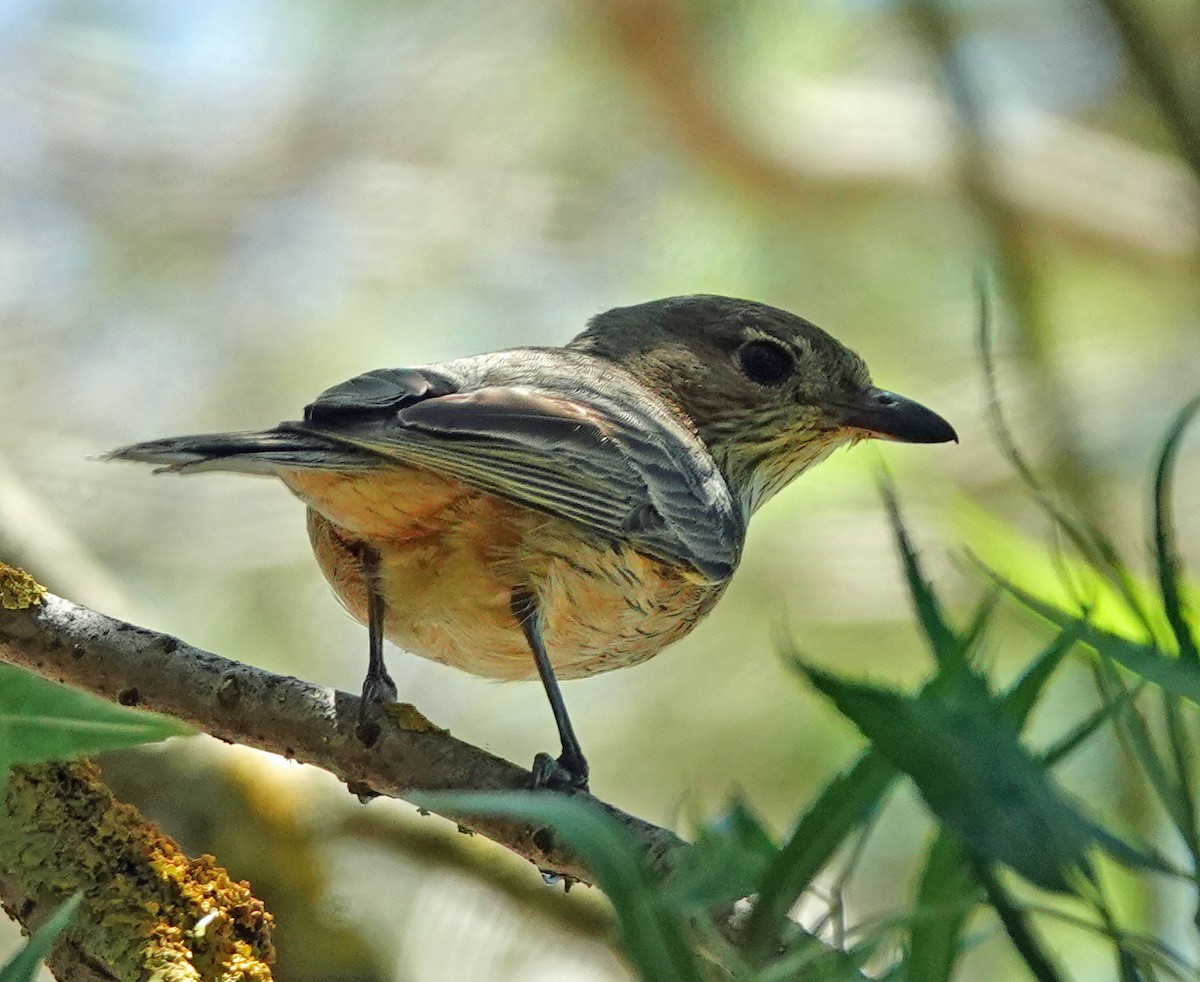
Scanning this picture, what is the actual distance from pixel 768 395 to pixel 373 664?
1.38m

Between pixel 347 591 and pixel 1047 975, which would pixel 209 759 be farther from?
pixel 1047 975

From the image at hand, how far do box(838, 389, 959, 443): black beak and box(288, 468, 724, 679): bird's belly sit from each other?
0.87m

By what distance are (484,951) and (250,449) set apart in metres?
1.45

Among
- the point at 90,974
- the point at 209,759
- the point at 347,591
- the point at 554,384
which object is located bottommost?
the point at 90,974

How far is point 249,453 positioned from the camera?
226cm

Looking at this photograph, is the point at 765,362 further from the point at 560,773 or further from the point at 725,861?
the point at 725,861

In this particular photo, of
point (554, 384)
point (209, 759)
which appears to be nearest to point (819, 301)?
point (554, 384)

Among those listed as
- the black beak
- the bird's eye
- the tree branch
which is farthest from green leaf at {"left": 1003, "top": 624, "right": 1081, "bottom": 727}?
the bird's eye

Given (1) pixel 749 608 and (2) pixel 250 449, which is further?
(1) pixel 749 608

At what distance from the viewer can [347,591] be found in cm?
279

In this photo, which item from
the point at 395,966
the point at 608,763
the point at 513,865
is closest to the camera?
the point at 395,966

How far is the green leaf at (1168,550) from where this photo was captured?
1037 mm

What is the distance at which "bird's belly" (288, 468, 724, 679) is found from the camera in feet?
8.62

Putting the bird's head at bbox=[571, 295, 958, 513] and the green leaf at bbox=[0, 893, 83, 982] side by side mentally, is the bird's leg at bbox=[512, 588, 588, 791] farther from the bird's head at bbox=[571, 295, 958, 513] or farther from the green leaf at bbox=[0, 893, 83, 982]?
the green leaf at bbox=[0, 893, 83, 982]
